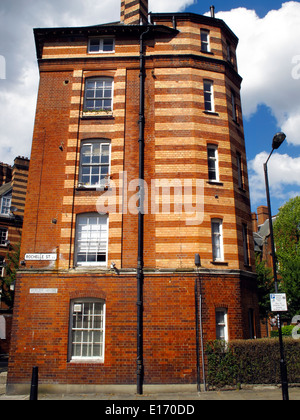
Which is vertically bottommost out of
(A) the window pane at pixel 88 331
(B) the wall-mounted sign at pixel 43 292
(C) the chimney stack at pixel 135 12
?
(A) the window pane at pixel 88 331

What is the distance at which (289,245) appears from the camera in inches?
1656

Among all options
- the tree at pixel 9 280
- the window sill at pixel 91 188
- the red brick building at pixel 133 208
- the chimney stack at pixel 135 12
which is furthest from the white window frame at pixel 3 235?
the chimney stack at pixel 135 12

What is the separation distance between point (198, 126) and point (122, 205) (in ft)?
16.9

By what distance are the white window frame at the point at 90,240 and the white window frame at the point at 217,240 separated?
4635mm

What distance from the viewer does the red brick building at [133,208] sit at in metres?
13.4

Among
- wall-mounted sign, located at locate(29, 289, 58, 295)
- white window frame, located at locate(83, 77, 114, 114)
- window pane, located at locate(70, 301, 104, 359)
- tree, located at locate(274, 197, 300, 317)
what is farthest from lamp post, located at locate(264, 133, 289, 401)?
tree, located at locate(274, 197, 300, 317)

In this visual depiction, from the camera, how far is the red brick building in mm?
13367

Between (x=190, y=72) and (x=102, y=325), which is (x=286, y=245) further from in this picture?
(x=102, y=325)

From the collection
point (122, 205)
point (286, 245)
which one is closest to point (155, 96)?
point (122, 205)

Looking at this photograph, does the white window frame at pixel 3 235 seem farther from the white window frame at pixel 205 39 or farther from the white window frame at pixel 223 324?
the white window frame at pixel 205 39

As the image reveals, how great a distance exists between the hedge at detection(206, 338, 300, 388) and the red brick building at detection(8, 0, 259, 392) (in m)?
0.65

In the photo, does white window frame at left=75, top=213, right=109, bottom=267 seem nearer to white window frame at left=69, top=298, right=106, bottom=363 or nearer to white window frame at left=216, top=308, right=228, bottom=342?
white window frame at left=69, top=298, right=106, bottom=363

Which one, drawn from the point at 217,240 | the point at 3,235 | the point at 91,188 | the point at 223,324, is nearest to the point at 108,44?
the point at 91,188

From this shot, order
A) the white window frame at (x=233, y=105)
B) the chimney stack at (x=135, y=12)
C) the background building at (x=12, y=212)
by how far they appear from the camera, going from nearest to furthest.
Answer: the white window frame at (x=233, y=105) < the chimney stack at (x=135, y=12) < the background building at (x=12, y=212)
